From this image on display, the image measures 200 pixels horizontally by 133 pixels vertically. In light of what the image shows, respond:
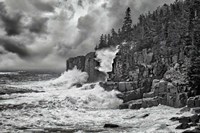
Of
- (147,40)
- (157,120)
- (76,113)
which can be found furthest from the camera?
(147,40)

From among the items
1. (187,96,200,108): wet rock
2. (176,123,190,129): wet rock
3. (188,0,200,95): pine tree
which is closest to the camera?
(176,123,190,129): wet rock

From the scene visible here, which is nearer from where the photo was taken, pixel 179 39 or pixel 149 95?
pixel 149 95

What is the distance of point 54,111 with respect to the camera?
36.7 meters

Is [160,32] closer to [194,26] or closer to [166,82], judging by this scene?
[194,26]

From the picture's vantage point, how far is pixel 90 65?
8800 centimetres

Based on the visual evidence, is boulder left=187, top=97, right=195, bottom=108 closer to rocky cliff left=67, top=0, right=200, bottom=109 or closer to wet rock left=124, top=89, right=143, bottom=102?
rocky cliff left=67, top=0, right=200, bottom=109

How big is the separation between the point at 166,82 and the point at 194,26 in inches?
705

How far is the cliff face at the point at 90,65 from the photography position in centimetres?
8191

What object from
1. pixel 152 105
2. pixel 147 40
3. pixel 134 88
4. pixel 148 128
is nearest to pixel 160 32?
pixel 147 40

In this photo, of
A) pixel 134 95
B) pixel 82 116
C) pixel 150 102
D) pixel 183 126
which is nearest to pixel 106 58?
pixel 134 95

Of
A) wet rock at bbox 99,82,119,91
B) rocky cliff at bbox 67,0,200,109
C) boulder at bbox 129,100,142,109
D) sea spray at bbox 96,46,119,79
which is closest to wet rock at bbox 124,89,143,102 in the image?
rocky cliff at bbox 67,0,200,109

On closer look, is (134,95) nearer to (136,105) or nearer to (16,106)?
(136,105)

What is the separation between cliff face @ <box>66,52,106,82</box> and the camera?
8191 centimetres

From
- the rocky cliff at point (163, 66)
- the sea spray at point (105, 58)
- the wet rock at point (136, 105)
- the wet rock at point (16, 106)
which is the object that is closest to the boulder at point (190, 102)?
Result: the rocky cliff at point (163, 66)
